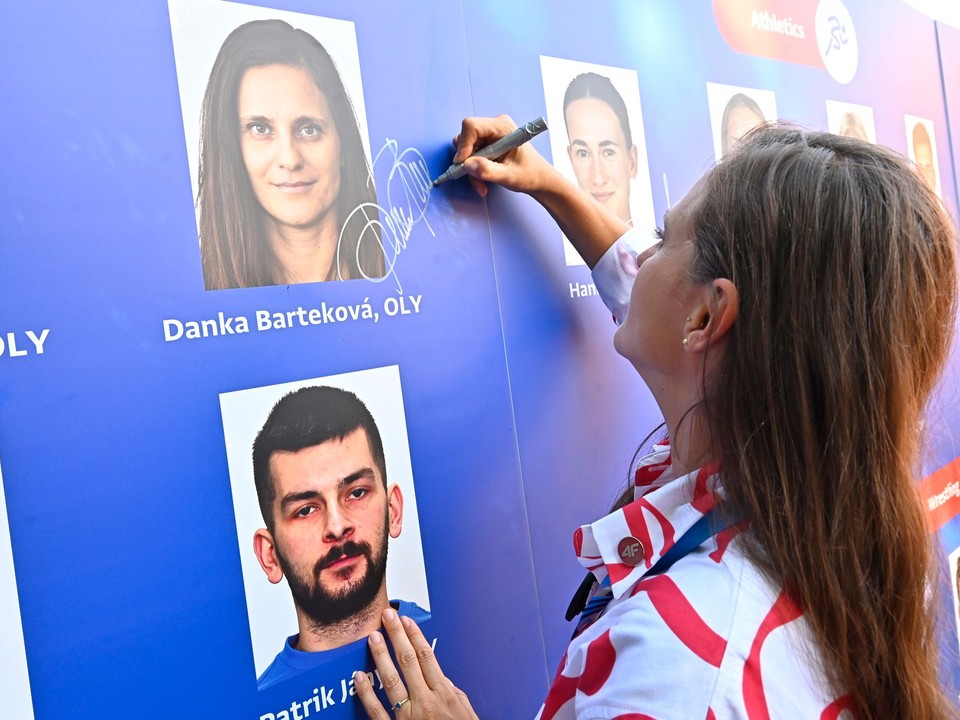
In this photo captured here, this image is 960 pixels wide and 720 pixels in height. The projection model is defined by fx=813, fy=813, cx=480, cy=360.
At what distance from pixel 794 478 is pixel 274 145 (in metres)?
0.60

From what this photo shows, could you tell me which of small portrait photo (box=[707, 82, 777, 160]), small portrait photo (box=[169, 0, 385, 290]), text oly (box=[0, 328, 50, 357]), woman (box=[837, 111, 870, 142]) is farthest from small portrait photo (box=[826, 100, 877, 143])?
text oly (box=[0, 328, 50, 357])

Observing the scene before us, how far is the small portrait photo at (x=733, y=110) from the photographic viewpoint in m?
1.41

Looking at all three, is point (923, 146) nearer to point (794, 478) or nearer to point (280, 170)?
point (794, 478)

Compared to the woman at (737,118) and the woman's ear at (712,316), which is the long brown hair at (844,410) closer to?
the woman's ear at (712,316)

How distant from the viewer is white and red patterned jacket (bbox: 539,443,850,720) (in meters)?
0.62

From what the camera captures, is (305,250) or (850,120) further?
(850,120)

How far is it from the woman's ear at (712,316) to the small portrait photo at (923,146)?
1.45 metres

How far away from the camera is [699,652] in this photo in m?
0.63

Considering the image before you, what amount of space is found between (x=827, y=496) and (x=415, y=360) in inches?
18.1

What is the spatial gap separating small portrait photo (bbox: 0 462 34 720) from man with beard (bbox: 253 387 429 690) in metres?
0.21

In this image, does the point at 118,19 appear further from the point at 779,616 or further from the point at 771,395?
the point at 779,616

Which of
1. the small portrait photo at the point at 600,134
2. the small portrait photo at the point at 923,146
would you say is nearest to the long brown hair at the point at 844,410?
the small portrait photo at the point at 600,134

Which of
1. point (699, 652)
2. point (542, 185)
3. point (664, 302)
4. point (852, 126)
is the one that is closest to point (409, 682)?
point (699, 652)

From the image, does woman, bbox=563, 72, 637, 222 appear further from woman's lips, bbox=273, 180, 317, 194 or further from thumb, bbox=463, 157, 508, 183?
woman's lips, bbox=273, 180, 317, 194
